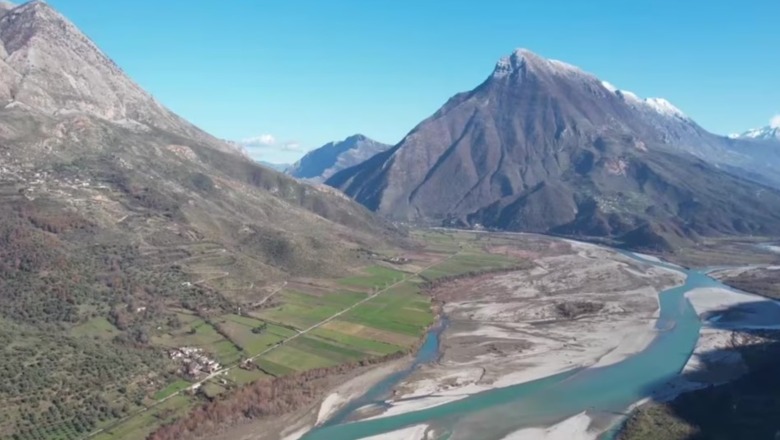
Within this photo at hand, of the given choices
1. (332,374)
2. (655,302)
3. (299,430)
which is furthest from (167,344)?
(655,302)

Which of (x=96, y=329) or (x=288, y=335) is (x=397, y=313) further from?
(x=96, y=329)

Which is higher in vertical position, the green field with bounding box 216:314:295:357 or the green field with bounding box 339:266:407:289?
the green field with bounding box 339:266:407:289

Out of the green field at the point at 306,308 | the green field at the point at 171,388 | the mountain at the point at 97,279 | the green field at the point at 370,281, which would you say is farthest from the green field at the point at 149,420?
the green field at the point at 370,281

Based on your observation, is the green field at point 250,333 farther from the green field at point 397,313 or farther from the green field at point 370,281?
the green field at point 370,281

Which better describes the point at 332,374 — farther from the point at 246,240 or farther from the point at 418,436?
the point at 246,240

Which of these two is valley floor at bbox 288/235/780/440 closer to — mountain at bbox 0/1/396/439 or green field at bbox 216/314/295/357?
green field at bbox 216/314/295/357

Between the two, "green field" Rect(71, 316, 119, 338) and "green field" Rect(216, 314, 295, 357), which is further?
"green field" Rect(216, 314, 295, 357)

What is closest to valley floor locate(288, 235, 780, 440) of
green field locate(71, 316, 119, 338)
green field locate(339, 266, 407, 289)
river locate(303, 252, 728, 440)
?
river locate(303, 252, 728, 440)

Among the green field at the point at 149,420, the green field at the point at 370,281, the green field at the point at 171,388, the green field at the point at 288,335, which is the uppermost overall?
the green field at the point at 370,281
